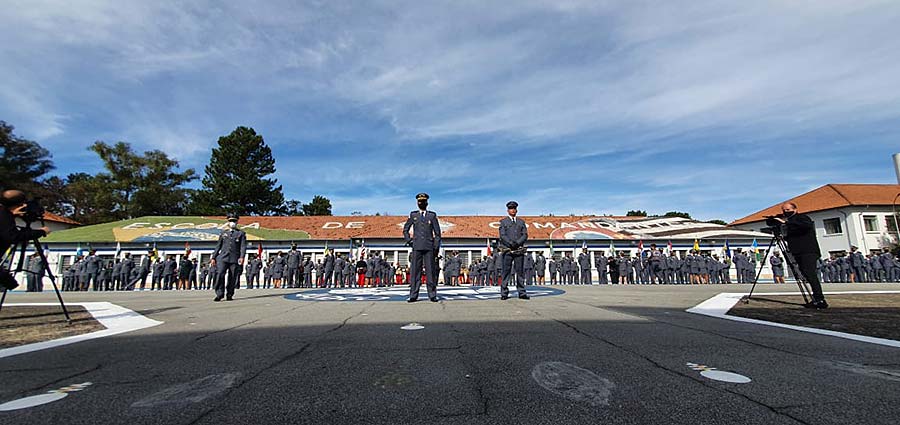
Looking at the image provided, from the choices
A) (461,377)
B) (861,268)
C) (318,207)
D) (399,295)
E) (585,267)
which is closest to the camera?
(461,377)

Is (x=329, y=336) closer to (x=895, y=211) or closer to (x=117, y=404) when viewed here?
(x=117, y=404)

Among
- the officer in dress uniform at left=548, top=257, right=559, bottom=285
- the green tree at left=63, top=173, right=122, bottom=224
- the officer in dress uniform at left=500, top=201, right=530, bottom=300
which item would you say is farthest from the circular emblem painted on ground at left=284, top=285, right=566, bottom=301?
the green tree at left=63, top=173, right=122, bottom=224

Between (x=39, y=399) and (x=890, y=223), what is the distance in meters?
51.2

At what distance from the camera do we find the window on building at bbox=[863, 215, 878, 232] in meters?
34.9

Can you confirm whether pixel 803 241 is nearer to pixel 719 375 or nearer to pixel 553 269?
pixel 719 375

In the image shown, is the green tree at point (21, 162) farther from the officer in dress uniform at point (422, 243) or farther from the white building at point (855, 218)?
the white building at point (855, 218)

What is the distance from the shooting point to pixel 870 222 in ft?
115

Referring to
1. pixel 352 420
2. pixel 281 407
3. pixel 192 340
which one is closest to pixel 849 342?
pixel 352 420

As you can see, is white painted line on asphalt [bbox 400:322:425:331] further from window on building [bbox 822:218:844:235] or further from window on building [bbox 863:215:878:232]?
window on building [bbox 863:215:878:232]

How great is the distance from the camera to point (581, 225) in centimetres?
Result: 3241

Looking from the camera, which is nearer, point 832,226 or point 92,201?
point 832,226

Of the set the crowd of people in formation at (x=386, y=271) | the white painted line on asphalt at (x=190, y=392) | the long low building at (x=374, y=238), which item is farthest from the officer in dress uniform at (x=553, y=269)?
the white painted line on asphalt at (x=190, y=392)

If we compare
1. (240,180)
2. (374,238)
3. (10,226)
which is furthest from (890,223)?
(240,180)

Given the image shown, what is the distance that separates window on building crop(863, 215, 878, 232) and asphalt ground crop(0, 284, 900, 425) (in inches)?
1732
